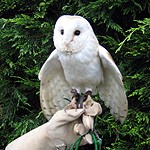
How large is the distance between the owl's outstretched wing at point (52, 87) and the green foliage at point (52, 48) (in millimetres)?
488

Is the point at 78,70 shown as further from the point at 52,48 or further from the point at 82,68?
the point at 52,48

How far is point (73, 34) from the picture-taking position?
4.74 ft

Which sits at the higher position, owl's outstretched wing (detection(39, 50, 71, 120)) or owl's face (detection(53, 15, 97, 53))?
owl's face (detection(53, 15, 97, 53))

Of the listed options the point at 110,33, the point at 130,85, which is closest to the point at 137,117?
the point at 130,85

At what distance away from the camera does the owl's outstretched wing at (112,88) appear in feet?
4.86

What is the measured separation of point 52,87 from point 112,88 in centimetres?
23

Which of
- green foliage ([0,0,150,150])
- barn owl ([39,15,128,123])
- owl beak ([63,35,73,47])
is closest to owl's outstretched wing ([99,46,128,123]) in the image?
barn owl ([39,15,128,123])

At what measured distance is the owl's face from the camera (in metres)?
1.43

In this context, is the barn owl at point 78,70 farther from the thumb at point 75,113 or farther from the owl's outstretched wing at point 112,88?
the thumb at point 75,113

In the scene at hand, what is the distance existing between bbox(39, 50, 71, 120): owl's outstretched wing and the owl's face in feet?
0.33

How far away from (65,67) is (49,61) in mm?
64

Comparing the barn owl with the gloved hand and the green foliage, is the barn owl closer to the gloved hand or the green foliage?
the gloved hand

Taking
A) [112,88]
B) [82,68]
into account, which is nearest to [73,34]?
[82,68]

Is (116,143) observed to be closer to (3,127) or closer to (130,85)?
(130,85)
